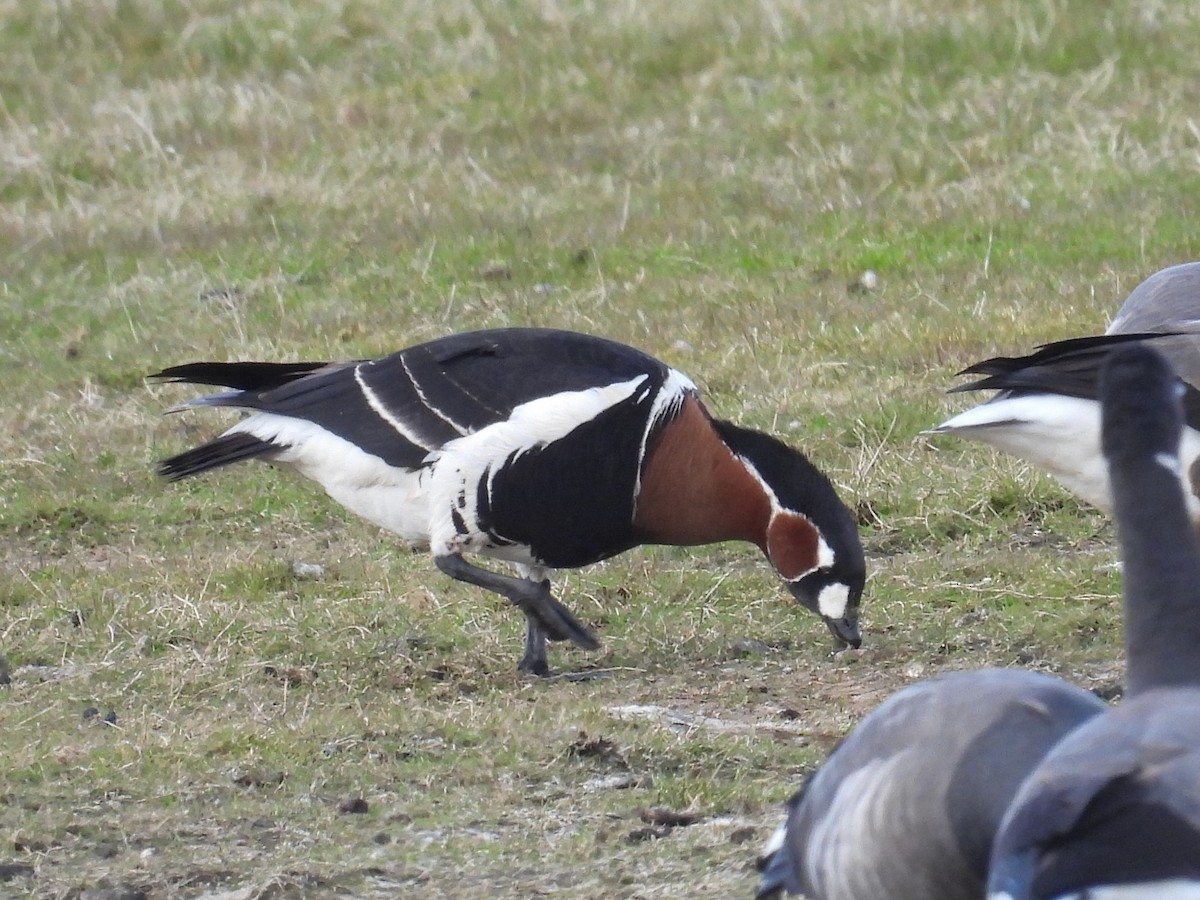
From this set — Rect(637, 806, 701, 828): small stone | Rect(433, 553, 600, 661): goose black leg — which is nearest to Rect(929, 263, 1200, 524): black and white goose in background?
Rect(433, 553, 600, 661): goose black leg

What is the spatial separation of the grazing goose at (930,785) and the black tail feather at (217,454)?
310 centimetres

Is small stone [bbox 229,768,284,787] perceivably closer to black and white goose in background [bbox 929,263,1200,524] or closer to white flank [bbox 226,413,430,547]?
white flank [bbox 226,413,430,547]

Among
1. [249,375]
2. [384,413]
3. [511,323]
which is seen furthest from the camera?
[511,323]

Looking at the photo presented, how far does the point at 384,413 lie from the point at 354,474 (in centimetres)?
22

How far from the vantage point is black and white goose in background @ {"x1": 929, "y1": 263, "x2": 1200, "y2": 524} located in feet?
19.4

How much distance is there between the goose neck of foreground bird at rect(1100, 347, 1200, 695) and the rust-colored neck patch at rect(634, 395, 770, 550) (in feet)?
8.00

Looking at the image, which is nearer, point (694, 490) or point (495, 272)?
point (694, 490)

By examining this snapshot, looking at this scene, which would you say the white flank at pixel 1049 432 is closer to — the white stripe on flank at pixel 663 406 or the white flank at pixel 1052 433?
the white flank at pixel 1052 433

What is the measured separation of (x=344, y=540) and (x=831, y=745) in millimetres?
2806

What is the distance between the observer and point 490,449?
5.82m

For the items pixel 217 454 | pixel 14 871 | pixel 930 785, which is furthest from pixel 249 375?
pixel 930 785

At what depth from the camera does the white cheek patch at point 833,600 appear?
5.72 metres

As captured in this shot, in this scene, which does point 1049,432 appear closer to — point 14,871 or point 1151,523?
point 1151,523

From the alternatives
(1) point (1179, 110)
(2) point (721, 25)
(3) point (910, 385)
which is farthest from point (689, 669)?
(2) point (721, 25)
